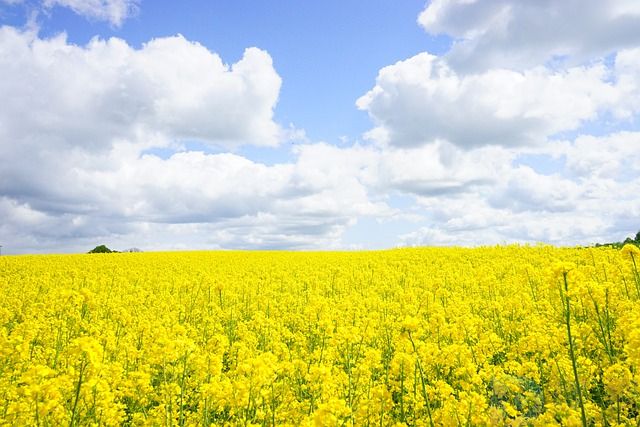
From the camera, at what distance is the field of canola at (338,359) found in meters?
4.10

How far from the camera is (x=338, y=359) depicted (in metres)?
7.36

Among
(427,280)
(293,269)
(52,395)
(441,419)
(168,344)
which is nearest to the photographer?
(52,395)

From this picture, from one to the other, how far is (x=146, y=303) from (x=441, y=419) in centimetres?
1045

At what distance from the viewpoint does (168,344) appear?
493cm

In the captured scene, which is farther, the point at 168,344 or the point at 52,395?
the point at 168,344

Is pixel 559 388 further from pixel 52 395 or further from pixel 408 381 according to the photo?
pixel 52 395

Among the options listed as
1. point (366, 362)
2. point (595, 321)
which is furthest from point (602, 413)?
point (595, 321)

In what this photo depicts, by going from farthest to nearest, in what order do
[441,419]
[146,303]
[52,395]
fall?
[146,303] → [441,419] → [52,395]

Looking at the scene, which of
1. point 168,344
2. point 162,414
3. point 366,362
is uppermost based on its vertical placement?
point 168,344

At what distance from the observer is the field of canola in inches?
161

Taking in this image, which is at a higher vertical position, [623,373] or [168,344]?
[168,344]

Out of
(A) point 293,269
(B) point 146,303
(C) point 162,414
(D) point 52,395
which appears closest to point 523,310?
(C) point 162,414

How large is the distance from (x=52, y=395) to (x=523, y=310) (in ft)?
28.3

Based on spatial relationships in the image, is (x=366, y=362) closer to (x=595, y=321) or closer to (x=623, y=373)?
(x=623, y=373)
